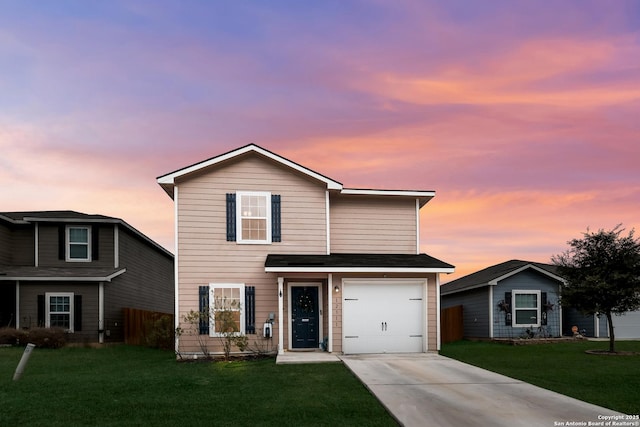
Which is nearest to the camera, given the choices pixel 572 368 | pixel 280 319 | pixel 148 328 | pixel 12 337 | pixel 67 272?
pixel 572 368

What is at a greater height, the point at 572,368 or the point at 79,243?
the point at 79,243

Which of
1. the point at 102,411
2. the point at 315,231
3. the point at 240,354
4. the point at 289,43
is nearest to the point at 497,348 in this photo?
the point at 315,231

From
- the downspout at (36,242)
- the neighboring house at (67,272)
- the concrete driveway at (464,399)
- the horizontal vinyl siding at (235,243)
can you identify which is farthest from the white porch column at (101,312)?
the concrete driveway at (464,399)

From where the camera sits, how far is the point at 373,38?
1642cm

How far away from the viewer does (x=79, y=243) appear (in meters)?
25.9

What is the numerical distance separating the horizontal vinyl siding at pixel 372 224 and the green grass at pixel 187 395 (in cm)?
560

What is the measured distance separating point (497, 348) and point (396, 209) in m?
6.86

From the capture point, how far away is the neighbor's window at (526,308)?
25.9m

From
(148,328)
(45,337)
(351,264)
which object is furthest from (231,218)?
(45,337)

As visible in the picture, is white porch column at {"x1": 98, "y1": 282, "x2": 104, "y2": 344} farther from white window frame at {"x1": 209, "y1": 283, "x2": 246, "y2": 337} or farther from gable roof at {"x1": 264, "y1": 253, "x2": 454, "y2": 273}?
gable roof at {"x1": 264, "y1": 253, "x2": 454, "y2": 273}

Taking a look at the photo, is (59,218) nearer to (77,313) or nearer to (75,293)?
(75,293)

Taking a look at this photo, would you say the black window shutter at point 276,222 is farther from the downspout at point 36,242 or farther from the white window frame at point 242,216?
the downspout at point 36,242

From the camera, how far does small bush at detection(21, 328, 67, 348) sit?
71.8 feet

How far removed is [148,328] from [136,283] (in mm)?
6211
